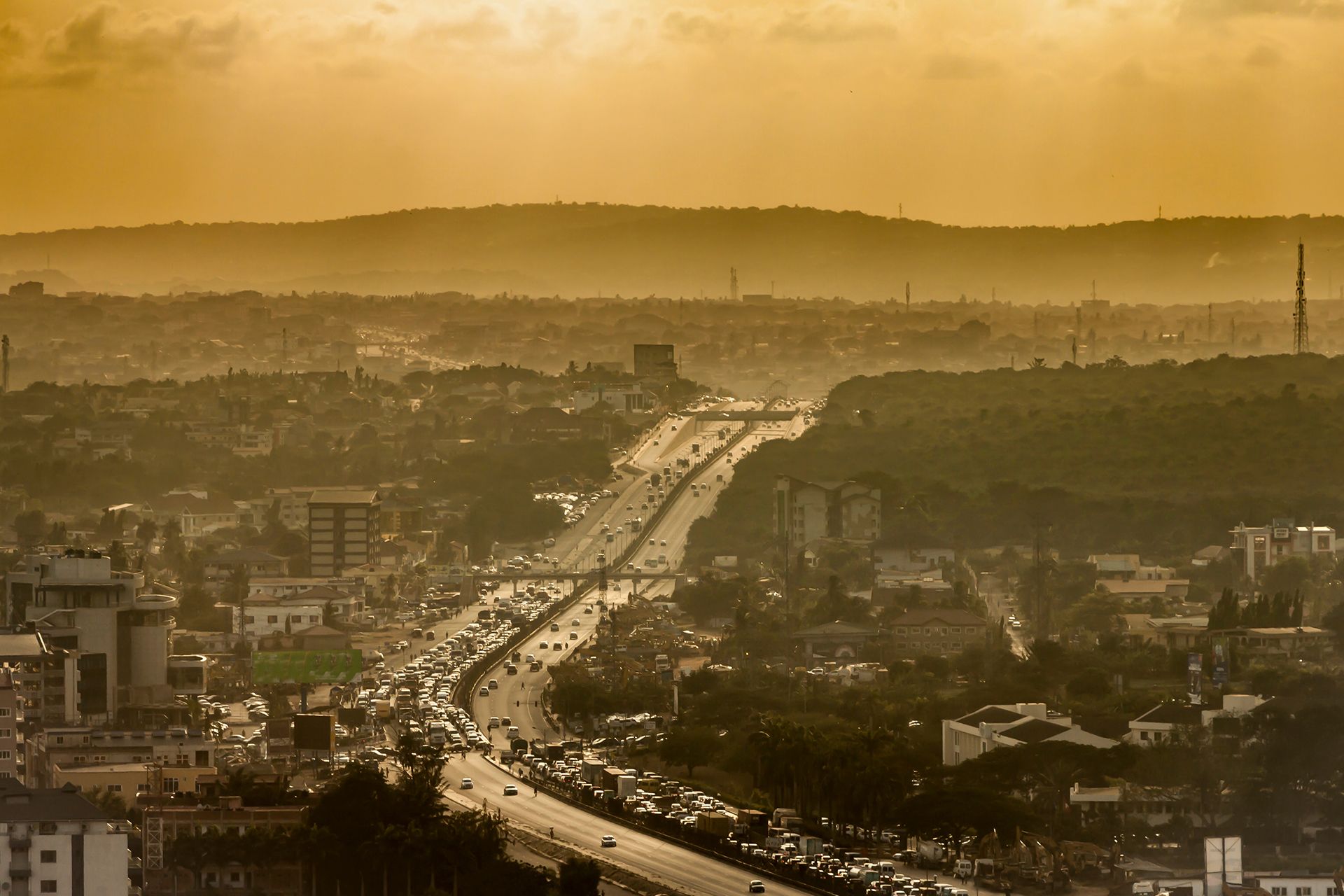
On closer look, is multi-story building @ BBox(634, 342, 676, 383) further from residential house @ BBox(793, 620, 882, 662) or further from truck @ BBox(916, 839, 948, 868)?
truck @ BBox(916, 839, 948, 868)

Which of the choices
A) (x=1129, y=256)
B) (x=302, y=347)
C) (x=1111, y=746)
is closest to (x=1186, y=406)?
(x=1111, y=746)

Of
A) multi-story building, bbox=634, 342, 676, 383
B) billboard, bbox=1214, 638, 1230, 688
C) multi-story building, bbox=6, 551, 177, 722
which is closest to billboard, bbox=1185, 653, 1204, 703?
billboard, bbox=1214, 638, 1230, 688

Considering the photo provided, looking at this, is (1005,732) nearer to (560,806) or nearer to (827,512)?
(560,806)

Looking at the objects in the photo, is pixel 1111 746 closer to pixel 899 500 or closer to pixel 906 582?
pixel 906 582

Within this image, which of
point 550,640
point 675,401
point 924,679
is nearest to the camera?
point 924,679

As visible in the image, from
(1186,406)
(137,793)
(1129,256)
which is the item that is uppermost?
(1129,256)

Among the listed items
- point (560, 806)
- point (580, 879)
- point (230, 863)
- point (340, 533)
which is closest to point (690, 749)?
point (560, 806)
